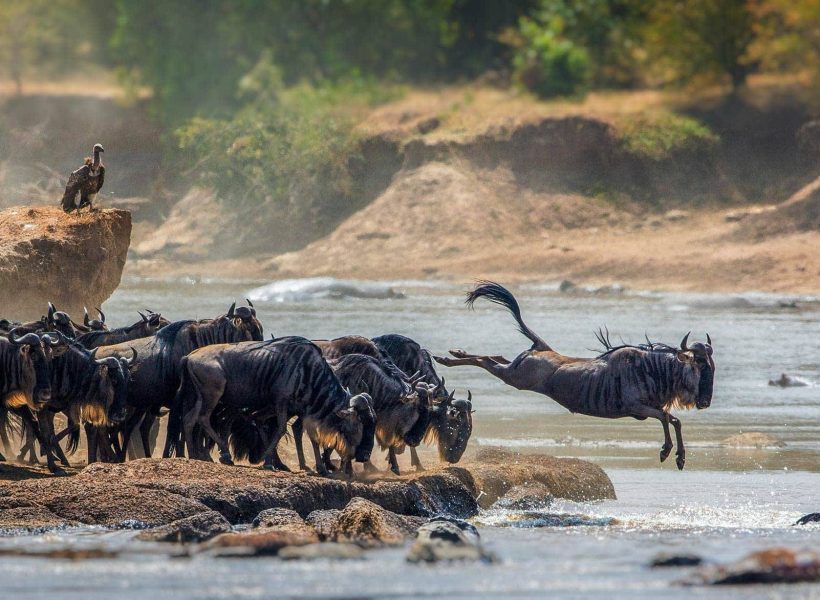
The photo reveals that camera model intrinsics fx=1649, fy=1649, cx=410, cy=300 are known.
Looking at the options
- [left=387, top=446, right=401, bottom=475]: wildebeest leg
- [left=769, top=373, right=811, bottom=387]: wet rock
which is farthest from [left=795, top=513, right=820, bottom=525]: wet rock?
[left=769, top=373, right=811, bottom=387]: wet rock

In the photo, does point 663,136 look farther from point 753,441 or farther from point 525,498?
point 525,498

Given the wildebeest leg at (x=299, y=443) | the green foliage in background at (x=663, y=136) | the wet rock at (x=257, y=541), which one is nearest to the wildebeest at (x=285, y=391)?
the wildebeest leg at (x=299, y=443)

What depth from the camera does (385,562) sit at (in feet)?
35.1

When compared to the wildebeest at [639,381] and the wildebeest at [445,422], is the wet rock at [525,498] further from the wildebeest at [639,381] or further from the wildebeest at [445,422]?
the wildebeest at [639,381]

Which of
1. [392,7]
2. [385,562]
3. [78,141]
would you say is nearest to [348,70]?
[392,7]

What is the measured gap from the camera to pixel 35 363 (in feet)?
42.6

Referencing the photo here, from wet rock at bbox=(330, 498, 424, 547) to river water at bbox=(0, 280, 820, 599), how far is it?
369mm

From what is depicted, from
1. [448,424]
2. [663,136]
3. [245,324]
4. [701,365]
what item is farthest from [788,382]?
[663,136]

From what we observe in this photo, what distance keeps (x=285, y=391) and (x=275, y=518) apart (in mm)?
1594

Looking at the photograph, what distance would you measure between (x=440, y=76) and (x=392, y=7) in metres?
3.56

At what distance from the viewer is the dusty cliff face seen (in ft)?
60.1

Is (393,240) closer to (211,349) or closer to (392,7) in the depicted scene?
(392,7)

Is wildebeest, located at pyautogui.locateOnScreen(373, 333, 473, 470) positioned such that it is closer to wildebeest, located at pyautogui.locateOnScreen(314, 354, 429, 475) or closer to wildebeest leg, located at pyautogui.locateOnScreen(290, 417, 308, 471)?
wildebeest, located at pyautogui.locateOnScreen(314, 354, 429, 475)

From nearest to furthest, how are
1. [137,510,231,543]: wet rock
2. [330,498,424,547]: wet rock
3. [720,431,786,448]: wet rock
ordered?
[137,510,231,543]: wet rock, [330,498,424,547]: wet rock, [720,431,786,448]: wet rock
